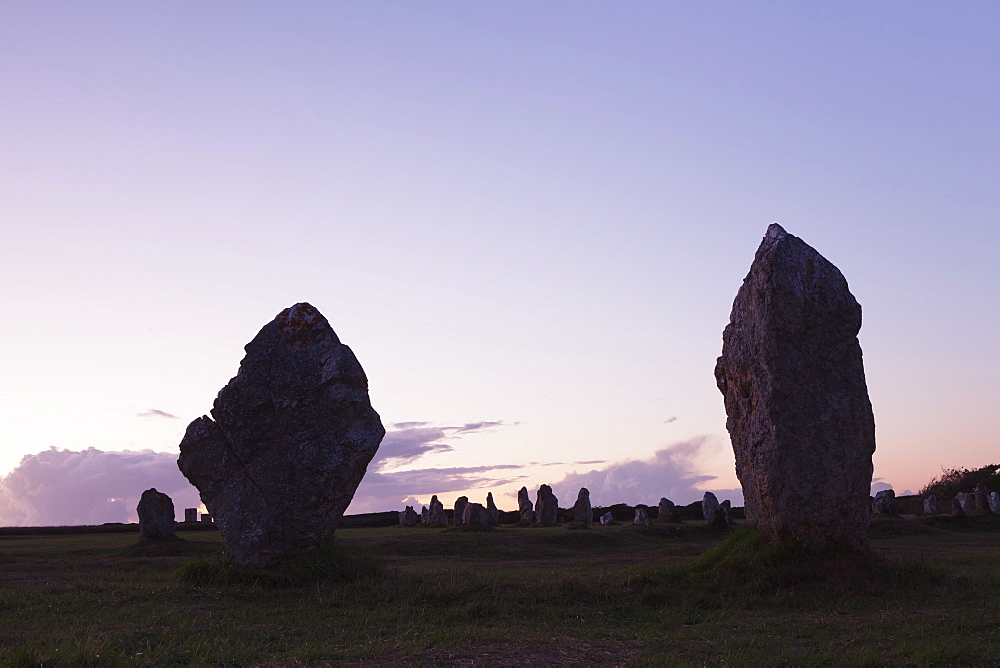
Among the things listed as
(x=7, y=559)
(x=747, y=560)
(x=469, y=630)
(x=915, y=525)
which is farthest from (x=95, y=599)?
(x=915, y=525)

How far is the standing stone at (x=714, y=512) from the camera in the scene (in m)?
34.4

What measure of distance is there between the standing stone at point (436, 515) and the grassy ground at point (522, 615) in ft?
77.3

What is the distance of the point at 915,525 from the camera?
33.6 meters

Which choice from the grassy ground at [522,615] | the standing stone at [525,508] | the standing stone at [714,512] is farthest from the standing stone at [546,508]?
the grassy ground at [522,615]

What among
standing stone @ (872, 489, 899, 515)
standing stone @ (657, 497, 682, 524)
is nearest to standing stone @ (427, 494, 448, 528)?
standing stone @ (657, 497, 682, 524)

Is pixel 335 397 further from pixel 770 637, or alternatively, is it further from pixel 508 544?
pixel 508 544

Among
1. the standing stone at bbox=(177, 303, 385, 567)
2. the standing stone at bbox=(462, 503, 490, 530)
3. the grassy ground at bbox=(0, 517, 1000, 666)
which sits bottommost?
the grassy ground at bbox=(0, 517, 1000, 666)

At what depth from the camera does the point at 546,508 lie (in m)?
39.1

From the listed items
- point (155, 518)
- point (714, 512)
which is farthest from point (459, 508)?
point (155, 518)

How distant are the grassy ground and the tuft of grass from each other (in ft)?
0.17

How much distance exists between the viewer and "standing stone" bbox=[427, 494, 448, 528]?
41.0 m

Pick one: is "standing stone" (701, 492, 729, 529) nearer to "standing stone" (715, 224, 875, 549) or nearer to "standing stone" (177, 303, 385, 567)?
"standing stone" (715, 224, 875, 549)

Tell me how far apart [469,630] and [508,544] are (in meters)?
16.0

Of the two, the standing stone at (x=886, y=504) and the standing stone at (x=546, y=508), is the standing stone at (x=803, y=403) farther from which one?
the standing stone at (x=886, y=504)
